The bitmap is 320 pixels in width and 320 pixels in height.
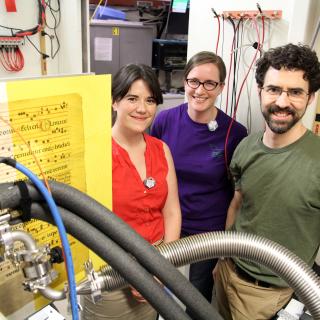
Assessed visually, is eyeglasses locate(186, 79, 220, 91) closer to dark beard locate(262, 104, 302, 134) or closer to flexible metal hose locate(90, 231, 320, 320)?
dark beard locate(262, 104, 302, 134)

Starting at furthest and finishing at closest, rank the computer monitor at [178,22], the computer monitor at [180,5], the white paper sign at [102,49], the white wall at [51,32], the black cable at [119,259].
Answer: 1. the computer monitor at [178,22]
2. the white paper sign at [102,49]
3. the computer monitor at [180,5]
4. the white wall at [51,32]
5. the black cable at [119,259]

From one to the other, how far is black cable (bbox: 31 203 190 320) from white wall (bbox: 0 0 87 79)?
1771 mm

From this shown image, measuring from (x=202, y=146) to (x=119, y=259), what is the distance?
1.12m

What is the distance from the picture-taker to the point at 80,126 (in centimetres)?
61

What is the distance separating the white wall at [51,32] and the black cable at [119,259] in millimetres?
1771

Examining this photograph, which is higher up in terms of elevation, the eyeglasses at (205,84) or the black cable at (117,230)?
the eyeglasses at (205,84)

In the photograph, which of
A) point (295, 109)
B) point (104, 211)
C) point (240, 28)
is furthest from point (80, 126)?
point (240, 28)

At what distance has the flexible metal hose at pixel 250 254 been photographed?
586 millimetres

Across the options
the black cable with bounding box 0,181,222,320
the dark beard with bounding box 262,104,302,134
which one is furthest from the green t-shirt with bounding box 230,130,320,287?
the black cable with bounding box 0,181,222,320

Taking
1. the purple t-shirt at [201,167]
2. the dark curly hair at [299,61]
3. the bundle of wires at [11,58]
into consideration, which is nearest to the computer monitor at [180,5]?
the bundle of wires at [11,58]

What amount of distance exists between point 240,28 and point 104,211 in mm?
1596

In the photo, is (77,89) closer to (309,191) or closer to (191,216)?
(309,191)

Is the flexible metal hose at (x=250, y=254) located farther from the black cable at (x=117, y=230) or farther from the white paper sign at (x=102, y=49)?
the white paper sign at (x=102, y=49)

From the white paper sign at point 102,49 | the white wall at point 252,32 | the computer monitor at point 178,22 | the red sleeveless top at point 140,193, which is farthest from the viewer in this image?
the computer monitor at point 178,22
